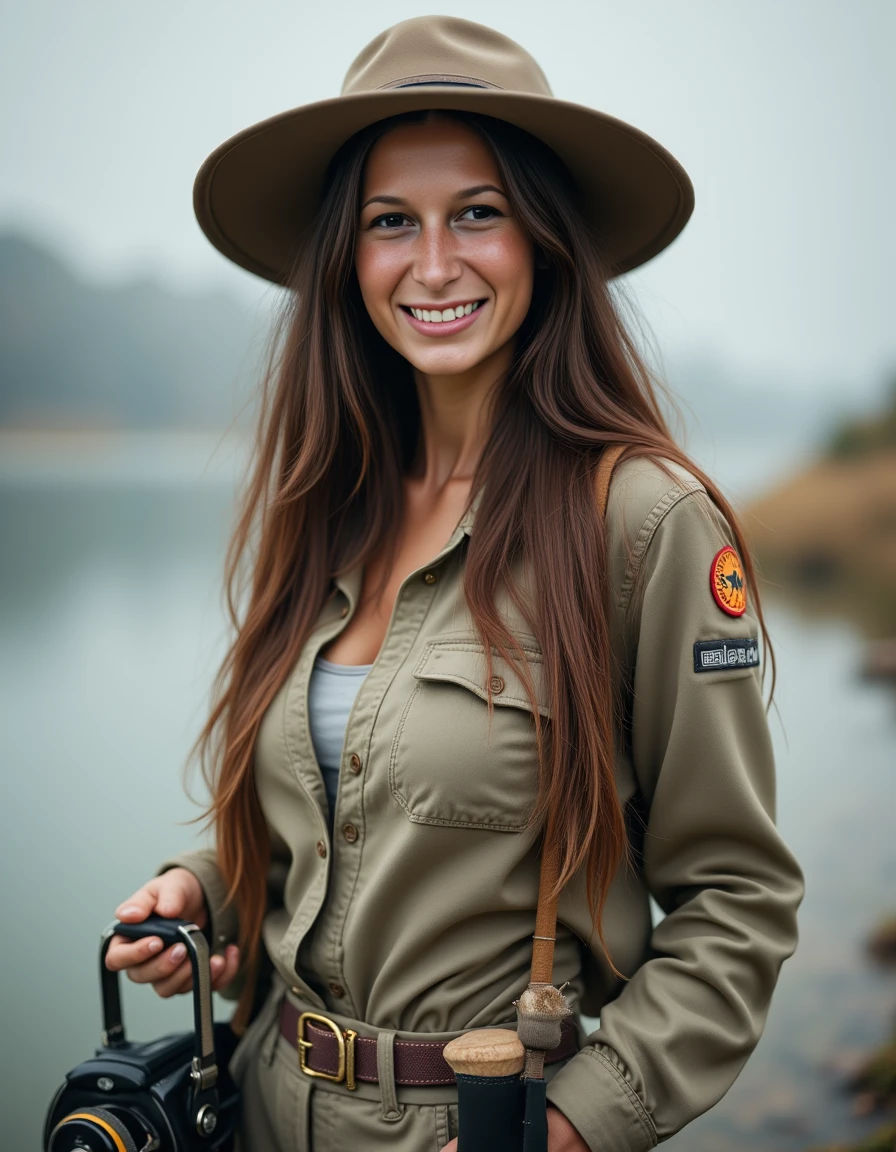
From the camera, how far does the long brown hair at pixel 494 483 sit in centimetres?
124

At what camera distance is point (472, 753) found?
1222 millimetres

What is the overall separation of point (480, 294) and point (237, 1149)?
1.34 metres

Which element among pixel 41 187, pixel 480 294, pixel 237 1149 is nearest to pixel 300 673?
pixel 480 294

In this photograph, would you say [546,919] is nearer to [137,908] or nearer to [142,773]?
[137,908]

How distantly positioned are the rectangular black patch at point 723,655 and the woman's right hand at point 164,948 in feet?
2.84

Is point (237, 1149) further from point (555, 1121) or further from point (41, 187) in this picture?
point (41, 187)

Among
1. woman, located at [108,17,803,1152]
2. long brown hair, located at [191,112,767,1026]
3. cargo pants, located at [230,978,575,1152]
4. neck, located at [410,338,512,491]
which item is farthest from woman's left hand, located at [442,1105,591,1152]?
neck, located at [410,338,512,491]

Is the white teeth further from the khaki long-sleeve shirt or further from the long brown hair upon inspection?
the khaki long-sleeve shirt

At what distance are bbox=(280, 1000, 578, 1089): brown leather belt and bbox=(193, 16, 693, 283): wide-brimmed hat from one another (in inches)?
46.0

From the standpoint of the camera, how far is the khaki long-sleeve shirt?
1203mm

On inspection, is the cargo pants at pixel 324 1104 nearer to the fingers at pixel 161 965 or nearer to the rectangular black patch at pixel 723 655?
the fingers at pixel 161 965

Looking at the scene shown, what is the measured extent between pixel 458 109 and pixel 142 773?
1874mm

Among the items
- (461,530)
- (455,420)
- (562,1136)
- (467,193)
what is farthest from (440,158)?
(562,1136)

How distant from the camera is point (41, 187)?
2.56 metres
